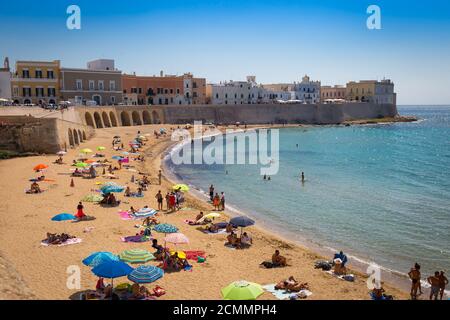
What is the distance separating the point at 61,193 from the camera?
901 inches

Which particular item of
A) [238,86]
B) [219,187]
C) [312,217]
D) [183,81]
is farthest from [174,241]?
[238,86]

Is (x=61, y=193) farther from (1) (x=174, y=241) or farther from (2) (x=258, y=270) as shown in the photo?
(2) (x=258, y=270)

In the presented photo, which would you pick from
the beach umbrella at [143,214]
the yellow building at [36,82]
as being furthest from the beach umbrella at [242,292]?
the yellow building at [36,82]

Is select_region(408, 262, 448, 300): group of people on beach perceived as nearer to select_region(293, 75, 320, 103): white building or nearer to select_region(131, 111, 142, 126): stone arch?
select_region(131, 111, 142, 126): stone arch

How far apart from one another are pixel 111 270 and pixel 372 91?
4099 inches

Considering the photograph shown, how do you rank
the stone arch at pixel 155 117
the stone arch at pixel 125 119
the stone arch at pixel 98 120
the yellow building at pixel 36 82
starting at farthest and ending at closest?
the stone arch at pixel 155 117, the stone arch at pixel 125 119, the stone arch at pixel 98 120, the yellow building at pixel 36 82

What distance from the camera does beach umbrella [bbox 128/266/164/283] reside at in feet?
38.8

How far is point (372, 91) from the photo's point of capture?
106m

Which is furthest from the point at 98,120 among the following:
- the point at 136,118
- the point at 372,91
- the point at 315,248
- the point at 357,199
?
the point at 372,91

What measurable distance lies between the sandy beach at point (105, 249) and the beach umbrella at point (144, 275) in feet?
1.82

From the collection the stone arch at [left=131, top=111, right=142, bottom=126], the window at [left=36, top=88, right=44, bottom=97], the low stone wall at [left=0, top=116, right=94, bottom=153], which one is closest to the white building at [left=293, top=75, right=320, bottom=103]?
the stone arch at [left=131, top=111, right=142, bottom=126]

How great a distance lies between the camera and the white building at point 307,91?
331 feet

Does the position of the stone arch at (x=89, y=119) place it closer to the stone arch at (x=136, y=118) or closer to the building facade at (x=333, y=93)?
the stone arch at (x=136, y=118)

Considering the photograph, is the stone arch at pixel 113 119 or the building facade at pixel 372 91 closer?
the stone arch at pixel 113 119
